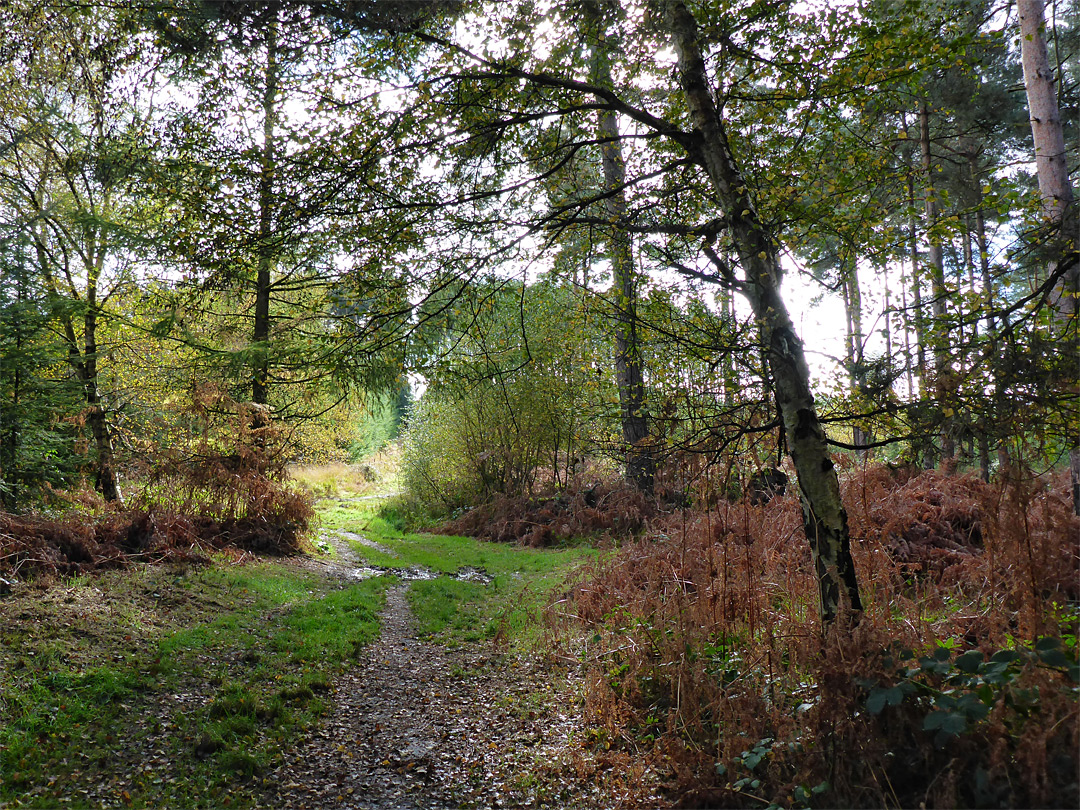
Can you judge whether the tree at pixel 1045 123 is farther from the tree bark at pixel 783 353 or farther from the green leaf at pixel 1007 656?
the green leaf at pixel 1007 656

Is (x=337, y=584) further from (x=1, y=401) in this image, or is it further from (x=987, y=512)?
(x=987, y=512)

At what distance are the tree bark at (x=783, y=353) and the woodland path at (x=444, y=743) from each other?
2.03m

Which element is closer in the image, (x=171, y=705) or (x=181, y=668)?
(x=171, y=705)

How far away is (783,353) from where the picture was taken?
367 cm

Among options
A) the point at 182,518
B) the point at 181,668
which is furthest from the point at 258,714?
the point at 182,518

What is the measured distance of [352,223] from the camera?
4.70 metres

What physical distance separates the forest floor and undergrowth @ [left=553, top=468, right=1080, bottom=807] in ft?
1.72

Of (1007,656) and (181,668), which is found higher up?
(1007,656)

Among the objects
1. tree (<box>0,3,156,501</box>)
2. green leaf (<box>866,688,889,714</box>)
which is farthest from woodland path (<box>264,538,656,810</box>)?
tree (<box>0,3,156,501</box>)

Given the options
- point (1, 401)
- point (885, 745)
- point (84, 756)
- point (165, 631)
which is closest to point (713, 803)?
point (885, 745)

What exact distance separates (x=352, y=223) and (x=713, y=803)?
16.2ft

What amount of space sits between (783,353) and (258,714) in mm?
4874

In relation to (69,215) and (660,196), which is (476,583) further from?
(69,215)

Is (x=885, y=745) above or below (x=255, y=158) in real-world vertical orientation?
below
